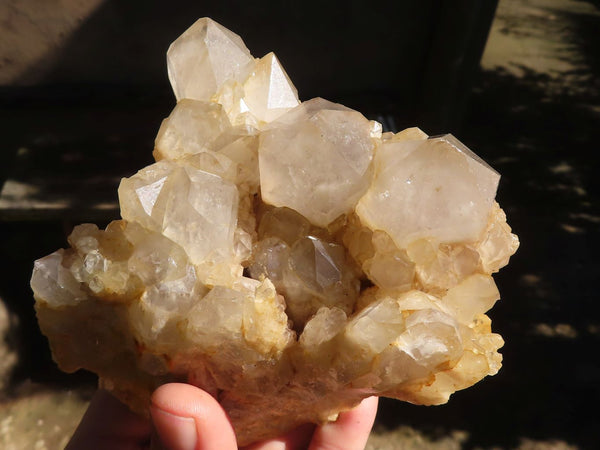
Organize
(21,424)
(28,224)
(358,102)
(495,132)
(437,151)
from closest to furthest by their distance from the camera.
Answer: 1. (437,151)
2. (21,424)
3. (28,224)
4. (358,102)
5. (495,132)

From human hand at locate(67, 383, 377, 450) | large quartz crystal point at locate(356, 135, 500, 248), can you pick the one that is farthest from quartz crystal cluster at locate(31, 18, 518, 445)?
human hand at locate(67, 383, 377, 450)

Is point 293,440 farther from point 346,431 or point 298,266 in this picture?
point 298,266

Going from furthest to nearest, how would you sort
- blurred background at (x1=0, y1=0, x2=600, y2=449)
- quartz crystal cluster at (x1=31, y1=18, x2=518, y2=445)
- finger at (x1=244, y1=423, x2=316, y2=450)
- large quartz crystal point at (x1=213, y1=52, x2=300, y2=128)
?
1. blurred background at (x1=0, y1=0, x2=600, y2=449)
2. finger at (x1=244, y1=423, x2=316, y2=450)
3. large quartz crystal point at (x1=213, y1=52, x2=300, y2=128)
4. quartz crystal cluster at (x1=31, y1=18, x2=518, y2=445)

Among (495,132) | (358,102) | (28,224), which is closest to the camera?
(28,224)

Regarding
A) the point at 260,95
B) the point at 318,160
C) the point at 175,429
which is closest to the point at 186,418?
the point at 175,429

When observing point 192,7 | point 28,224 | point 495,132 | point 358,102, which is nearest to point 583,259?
point 495,132

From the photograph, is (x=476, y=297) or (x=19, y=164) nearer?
(x=476, y=297)

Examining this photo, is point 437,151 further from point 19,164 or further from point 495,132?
point 495,132

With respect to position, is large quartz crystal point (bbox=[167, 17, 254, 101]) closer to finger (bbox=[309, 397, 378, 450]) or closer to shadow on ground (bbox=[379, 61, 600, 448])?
finger (bbox=[309, 397, 378, 450])
